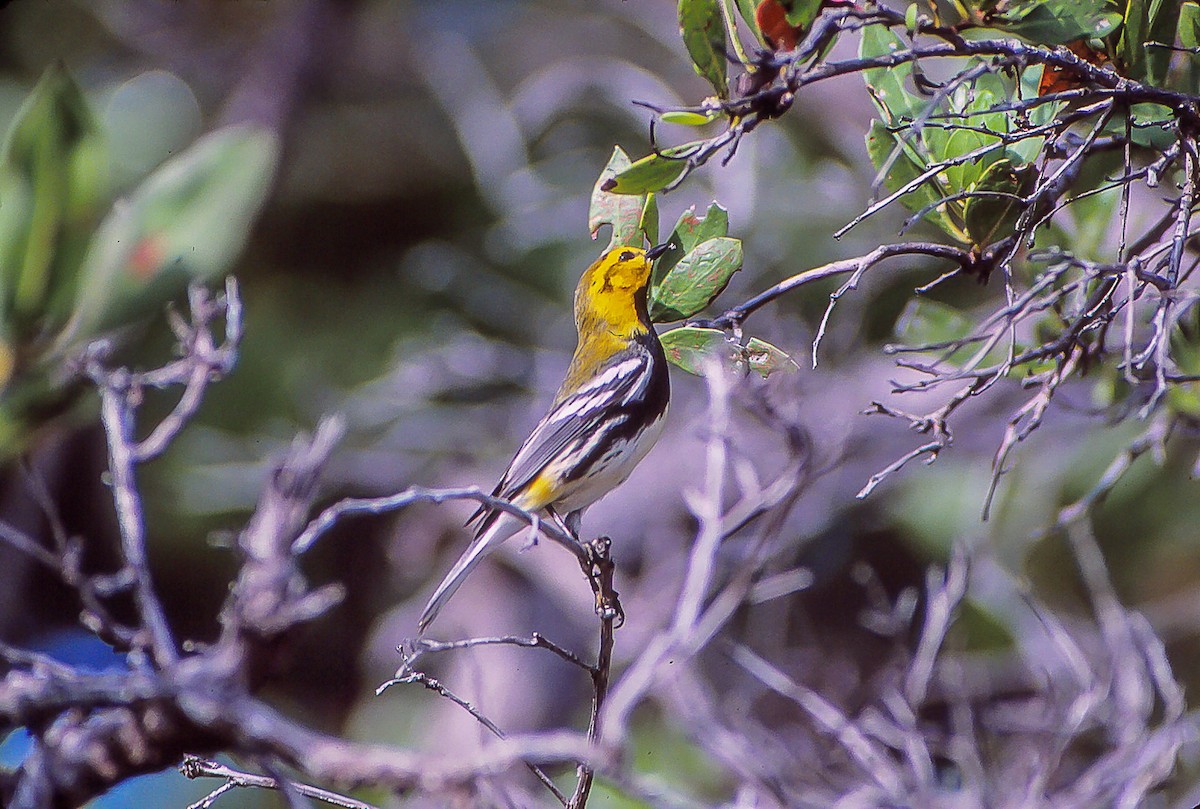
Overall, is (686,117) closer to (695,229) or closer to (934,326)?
(695,229)

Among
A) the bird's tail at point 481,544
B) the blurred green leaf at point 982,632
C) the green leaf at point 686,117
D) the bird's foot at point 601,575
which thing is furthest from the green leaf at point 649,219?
the blurred green leaf at point 982,632

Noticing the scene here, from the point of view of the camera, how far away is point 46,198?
296 centimetres

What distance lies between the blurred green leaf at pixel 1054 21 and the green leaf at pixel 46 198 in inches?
90.7

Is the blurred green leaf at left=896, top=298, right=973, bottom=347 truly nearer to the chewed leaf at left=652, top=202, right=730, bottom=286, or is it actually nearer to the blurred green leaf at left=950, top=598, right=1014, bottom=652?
the chewed leaf at left=652, top=202, right=730, bottom=286

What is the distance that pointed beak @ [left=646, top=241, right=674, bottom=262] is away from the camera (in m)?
1.48

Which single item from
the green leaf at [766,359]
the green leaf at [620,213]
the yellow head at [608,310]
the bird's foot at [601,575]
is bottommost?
the bird's foot at [601,575]

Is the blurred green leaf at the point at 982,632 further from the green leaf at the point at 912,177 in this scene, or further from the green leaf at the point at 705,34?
the green leaf at the point at 705,34

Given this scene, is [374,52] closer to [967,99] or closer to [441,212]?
[441,212]

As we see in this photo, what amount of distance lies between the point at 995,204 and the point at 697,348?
0.45 m

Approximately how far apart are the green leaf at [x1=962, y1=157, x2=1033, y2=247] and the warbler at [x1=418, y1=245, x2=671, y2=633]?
45 cm

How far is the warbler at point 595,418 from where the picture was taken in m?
1.88

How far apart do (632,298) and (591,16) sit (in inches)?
212

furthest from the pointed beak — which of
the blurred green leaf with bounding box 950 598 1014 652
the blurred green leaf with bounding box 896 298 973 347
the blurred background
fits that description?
the blurred green leaf with bounding box 950 598 1014 652

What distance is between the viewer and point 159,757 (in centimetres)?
115
